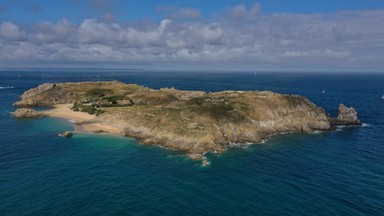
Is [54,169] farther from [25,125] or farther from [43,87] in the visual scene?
[43,87]

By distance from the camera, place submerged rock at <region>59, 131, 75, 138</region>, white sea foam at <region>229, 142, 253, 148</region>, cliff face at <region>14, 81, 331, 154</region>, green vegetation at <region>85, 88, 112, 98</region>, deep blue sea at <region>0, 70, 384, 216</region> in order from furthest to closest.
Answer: green vegetation at <region>85, 88, 112, 98</region>
submerged rock at <region>59, 131, 75, 138</region>
cliff face at <region>14, 81, 331, 154</region>
white sea foam at <region>229, 142, 253, 148</region>
deep blue sea at <region>0, 70, 384, 216</region>

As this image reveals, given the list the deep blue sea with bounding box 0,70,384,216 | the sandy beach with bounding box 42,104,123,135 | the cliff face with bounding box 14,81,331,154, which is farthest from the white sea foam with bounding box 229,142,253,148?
the sandy beach with bounding box 42,104,123,135

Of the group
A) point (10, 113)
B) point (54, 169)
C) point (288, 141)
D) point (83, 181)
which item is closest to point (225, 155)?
point (288, 141)

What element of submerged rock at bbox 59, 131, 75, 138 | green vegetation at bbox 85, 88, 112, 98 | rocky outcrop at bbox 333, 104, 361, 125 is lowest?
submerged rock at bbox 59, 131, 75, 138

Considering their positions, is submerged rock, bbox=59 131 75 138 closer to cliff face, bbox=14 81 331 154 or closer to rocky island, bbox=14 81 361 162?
rocky island, bbox=14 81 361 162

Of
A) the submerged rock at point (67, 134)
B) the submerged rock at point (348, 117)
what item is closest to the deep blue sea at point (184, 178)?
the submerged rock at point (67, 134)

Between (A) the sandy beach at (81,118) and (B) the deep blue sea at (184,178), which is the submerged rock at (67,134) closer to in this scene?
(B) the deep blue sea at (184,178)
